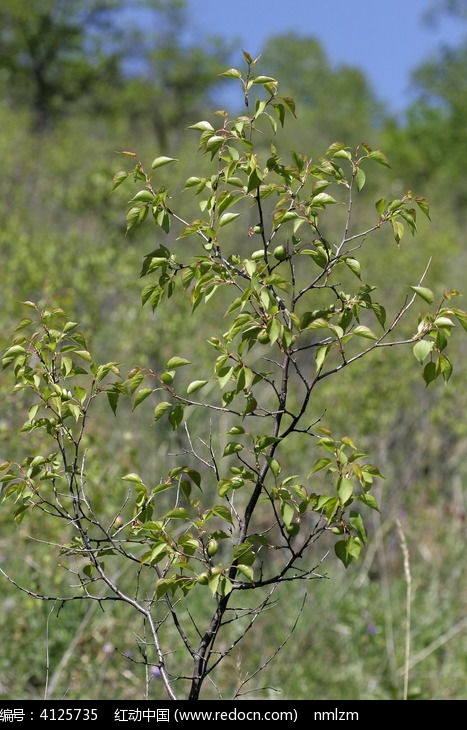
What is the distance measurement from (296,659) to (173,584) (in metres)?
3.04

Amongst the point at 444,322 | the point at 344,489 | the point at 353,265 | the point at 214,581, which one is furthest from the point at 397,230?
the point at 214,581

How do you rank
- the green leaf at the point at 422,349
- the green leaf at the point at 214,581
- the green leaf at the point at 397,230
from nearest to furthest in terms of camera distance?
the green leaf at the point at 422,349 < the green leaf at the point at 214,581 < the green leaf at the point at 397,230

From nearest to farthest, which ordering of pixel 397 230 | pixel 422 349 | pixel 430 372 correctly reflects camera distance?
1. pixel 422 349
2. pixel 430 372
3. pixel 397 230

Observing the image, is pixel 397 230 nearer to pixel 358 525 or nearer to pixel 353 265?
pixel 353 265

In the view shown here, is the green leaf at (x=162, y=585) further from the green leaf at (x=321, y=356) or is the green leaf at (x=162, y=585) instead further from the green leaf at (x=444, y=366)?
the green leaf at (x=444, y=366)

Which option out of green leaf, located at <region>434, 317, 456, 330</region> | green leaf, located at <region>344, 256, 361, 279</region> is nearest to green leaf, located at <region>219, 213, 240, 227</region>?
green leaf, located at <region>344, 256, 361, 279</region>

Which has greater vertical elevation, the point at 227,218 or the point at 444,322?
the point at 227,218

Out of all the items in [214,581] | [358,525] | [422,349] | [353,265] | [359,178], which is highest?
[359,178]

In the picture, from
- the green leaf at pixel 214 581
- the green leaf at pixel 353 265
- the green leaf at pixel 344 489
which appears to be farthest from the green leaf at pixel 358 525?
the green leaf at pixel 353 265

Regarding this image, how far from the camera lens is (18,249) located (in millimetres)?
6828

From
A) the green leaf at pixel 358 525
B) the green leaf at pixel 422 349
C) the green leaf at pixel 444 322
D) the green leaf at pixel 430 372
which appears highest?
the green leaf at pixel 444 322

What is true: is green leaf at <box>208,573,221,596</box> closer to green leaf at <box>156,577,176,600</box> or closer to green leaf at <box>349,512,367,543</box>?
green leaf at <box>156,577,176,600</box>
